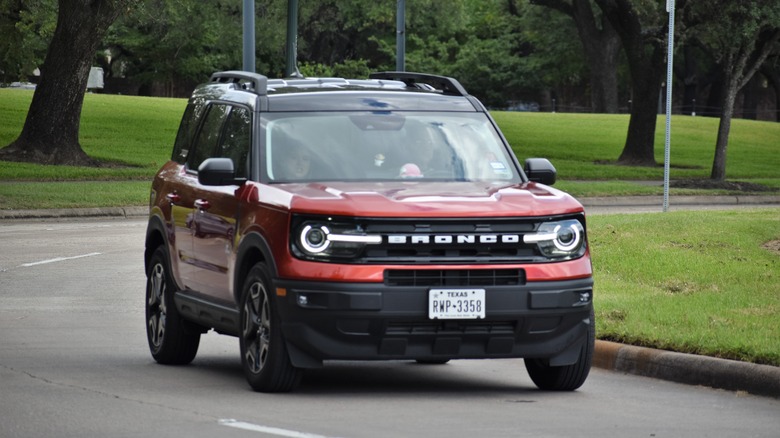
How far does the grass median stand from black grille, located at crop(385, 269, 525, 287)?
2.08m

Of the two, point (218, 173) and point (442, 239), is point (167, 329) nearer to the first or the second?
point (218, 173)

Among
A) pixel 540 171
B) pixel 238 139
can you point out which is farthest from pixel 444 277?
pixel 238 139

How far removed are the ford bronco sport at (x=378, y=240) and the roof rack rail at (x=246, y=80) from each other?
16 mm

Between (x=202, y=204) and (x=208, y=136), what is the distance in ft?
2.65

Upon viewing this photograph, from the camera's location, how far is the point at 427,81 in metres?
11.6

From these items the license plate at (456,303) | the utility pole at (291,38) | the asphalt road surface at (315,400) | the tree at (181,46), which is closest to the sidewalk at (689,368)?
the asphalt road surface at (315,400)

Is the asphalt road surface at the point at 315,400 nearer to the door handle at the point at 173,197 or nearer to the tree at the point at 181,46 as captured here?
the door handle at the point at 173,197

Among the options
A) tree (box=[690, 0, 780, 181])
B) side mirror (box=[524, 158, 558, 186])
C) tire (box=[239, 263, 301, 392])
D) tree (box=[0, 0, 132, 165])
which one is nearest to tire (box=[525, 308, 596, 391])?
side mirror (box=[524, 158, 558, 186])

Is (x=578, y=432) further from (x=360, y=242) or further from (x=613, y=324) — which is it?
(x=613, y=324)

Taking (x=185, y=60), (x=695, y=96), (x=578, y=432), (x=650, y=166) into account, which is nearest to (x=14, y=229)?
(x=578, y=432)

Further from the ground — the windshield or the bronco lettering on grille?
the windshield

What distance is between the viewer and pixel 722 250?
16.9 meters

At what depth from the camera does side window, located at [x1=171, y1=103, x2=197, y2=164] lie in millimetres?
11637

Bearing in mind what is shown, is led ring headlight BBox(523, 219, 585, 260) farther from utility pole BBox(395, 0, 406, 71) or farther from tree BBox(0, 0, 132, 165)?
tree BBox(0, 0, 132, 165)
